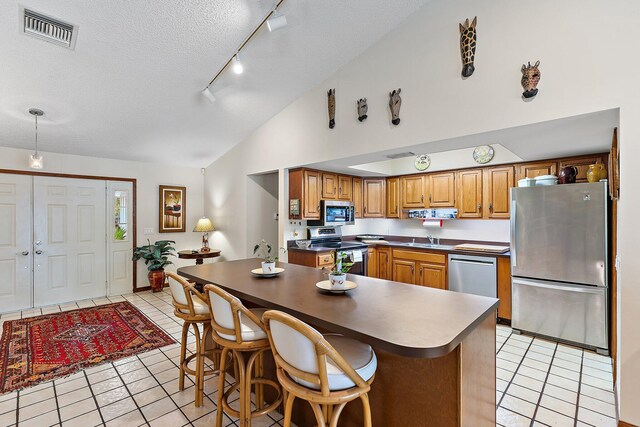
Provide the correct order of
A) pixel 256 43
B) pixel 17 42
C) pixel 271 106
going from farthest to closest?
pixel 271 106
pixel 256 43
pixel 17 42

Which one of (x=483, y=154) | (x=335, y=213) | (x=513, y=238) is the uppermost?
(x=483, y=154)

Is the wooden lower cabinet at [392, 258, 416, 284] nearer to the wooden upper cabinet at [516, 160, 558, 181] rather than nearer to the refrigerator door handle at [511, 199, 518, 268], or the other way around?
the refrigerator door handle at [511, 199, 518, 268]

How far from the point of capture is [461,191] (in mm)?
4508

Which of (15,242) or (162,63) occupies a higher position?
(162,63)

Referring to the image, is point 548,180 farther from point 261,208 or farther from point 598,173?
point 261,208

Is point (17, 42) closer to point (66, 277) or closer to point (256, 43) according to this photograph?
point (256, 43)

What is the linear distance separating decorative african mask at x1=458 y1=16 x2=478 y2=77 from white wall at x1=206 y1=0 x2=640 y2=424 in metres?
0.05

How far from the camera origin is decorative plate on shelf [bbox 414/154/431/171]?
496 cm

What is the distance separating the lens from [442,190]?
472 centimetres

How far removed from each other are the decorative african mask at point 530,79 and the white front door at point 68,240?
19.1 ft

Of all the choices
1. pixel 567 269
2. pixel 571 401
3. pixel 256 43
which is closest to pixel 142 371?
pixel 256 43

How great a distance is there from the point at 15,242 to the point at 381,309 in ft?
17.7

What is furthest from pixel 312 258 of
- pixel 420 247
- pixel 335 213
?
pixel 420 247

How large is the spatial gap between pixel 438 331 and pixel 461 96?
2.14 m
